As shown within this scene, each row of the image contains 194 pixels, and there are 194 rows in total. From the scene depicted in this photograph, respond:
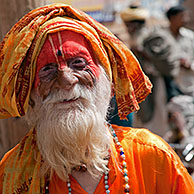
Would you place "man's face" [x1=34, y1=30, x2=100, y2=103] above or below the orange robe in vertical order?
above

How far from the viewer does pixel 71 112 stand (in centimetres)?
218

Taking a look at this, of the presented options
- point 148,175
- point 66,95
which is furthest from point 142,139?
point 66,95

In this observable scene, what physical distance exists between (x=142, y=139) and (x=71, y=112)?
44cm

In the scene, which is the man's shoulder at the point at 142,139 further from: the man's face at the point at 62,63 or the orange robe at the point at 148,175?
the man's face at the point at 62,63

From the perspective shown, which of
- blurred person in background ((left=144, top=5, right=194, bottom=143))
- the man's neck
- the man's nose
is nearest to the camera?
the man's nose

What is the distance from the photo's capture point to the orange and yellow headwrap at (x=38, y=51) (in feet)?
7.17

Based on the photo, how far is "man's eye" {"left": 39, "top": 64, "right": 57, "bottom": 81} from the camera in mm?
2209

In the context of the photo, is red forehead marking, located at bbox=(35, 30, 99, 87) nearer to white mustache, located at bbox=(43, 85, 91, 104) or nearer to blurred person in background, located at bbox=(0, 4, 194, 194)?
blurred person in background, located at bbox=(0, 4, 194, 194)

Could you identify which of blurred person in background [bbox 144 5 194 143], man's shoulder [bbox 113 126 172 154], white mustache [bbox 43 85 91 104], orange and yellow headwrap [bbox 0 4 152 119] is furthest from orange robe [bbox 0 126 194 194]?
blurred person in background [bbox 144 5 194 143]

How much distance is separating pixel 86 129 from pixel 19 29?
64 centimetres

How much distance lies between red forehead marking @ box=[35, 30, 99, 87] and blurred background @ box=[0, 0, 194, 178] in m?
0.52

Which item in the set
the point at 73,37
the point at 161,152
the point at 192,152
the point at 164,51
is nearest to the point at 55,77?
the point at 73,37

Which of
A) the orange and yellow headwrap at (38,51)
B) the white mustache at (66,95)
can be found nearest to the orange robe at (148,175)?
the orange and yellow headwrap at (38,51)

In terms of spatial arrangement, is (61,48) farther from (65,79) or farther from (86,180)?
(86,180)
